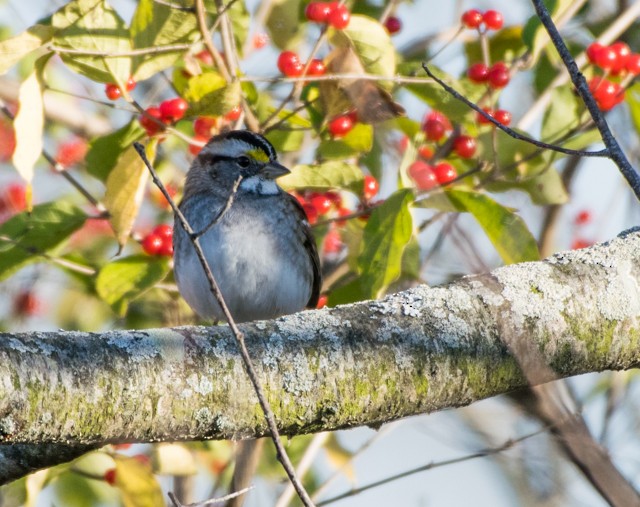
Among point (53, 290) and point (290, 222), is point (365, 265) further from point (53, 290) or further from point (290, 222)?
point (53, 290)

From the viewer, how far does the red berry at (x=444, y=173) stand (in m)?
4.31

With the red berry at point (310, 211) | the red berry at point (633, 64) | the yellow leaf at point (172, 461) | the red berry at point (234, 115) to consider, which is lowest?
the yellow leaf at point (172, 461)

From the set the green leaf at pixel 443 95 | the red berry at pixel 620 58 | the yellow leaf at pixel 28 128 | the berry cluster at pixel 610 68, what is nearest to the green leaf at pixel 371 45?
the green leaf at pixel 443 95

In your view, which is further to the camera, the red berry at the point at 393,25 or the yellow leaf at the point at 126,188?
the red berry at the point at 393,25

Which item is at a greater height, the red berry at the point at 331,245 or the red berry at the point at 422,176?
the red berry at the point at 331,245

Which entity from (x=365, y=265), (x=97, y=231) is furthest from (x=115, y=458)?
(x=97, y=231)

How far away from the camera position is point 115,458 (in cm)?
436

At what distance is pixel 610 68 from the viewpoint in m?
4.62

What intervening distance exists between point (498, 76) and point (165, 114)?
1.50 metres

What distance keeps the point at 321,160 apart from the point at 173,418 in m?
2.21

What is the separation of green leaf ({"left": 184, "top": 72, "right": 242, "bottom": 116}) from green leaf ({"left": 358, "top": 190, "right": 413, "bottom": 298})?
0.73 meters

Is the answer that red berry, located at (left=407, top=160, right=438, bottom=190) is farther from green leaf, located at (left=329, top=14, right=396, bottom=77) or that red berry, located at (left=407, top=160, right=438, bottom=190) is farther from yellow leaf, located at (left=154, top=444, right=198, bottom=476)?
yellow leaf, located at (left=154, top=444, right=198, bottom=476)

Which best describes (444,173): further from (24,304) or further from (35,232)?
(24,304)

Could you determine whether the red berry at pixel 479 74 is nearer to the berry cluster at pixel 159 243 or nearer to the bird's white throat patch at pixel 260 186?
the bird's white throat patch at pixel 260 186
